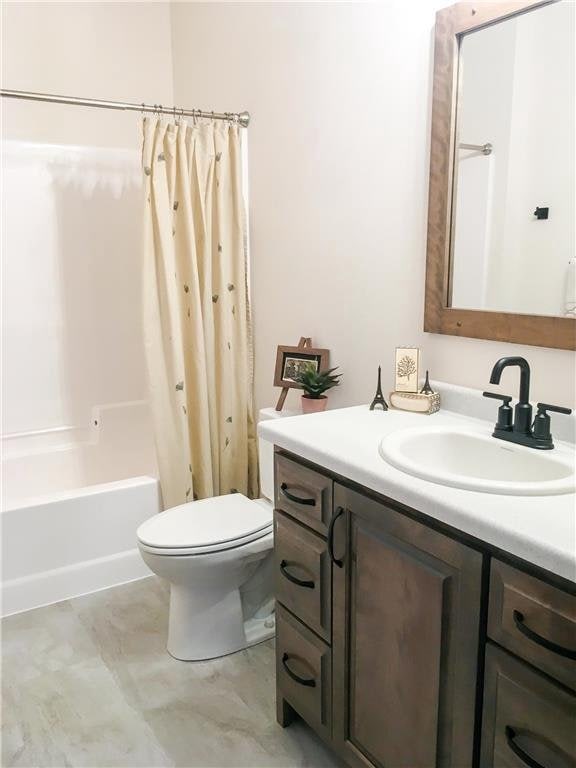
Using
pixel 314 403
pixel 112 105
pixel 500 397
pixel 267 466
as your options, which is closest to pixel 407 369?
pixel 500 397

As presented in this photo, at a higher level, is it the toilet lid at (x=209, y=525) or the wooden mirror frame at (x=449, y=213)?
the wooden mirror frame at (x=449, y=213)

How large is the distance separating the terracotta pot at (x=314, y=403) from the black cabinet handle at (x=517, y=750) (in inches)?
49.8

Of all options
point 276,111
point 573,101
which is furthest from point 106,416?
point 573,101

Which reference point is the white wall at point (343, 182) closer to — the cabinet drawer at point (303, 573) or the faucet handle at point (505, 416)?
the faucet handle at point (505, 416)

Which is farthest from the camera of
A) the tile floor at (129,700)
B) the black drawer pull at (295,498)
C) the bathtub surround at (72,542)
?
the bathtub surround at (72,542)

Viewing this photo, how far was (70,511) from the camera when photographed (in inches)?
94.9

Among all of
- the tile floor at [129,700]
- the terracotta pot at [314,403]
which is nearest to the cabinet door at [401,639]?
the tile floor at [129,700]

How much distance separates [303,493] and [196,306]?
1182 mm

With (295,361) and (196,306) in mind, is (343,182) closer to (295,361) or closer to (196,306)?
(295,361)

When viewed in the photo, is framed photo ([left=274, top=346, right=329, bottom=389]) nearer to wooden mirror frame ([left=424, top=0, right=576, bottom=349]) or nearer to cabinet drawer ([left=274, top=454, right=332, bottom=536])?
wooden mirror frame ([left=424, top=0, right=576, bottom=349])

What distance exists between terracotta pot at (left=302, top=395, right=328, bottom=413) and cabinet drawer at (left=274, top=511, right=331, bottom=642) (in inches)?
24.2

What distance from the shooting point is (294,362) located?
2.29 meters

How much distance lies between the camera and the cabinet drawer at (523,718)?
929mm

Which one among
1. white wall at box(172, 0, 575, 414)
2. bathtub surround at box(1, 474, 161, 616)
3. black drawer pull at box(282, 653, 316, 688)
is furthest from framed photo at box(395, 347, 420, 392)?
bathtub surround at box(1, 474, 161, 616)
